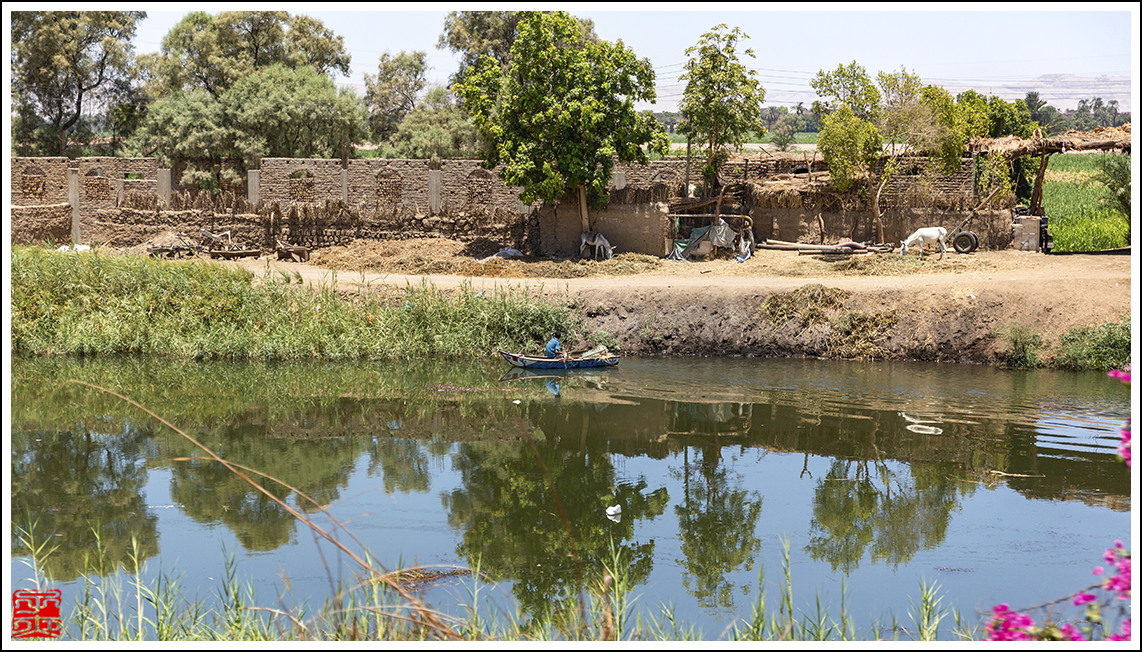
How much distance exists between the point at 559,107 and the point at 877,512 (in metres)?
14.7

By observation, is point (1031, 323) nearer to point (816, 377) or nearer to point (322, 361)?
point (816, 377)

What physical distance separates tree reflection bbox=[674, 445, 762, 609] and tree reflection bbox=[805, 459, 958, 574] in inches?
26.8

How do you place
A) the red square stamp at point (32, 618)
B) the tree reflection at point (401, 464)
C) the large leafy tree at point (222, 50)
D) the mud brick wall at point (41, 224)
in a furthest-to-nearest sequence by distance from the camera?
the large leafy tree at point (222, 50) < the mud brick wall at point (41, 224) < the tree reflection at point (401, 464) < the red square stamp at point (32, 618)

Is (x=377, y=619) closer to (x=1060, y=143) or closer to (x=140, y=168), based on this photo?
(x=1060, y=143)

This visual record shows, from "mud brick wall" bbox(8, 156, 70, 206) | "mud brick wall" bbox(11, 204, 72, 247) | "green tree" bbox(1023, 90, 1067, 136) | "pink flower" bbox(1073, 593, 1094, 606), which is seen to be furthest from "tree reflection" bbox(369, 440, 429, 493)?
"green tree" bbox(1023, 90, 1067, 136)

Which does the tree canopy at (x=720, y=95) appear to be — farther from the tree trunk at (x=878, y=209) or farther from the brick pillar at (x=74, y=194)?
the brick pillar at (x=74, y=194)

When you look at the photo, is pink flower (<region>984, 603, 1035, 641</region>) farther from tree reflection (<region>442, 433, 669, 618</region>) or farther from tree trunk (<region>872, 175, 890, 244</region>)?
tree trunk (<region>872, 175, 890, 244</region>)

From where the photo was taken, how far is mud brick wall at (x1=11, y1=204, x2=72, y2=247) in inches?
1035

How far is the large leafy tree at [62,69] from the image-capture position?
37.3 meters

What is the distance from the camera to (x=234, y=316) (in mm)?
18875

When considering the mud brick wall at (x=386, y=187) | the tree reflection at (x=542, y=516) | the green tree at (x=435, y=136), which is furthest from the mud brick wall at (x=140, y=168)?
the tree reflection at (x=542, y=516)

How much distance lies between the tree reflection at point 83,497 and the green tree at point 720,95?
50.5ft

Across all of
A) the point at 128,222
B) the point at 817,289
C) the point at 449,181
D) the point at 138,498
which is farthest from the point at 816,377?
the point at 128,222

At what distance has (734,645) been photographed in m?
3.18
